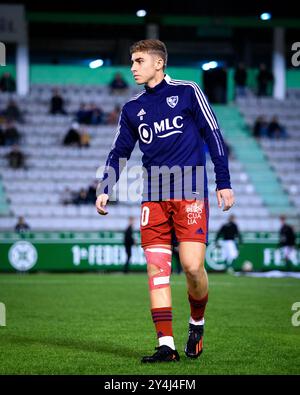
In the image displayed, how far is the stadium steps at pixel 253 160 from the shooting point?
34.8 meters

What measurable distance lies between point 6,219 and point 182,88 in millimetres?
23054

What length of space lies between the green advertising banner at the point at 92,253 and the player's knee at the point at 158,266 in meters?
21.2

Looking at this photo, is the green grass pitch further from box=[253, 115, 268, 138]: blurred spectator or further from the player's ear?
box=[253, 115, 268, 138]: blurred spectator

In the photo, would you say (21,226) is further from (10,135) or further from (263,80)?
(263,80)

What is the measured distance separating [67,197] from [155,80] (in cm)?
2415

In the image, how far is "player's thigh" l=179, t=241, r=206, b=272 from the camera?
8203 mm

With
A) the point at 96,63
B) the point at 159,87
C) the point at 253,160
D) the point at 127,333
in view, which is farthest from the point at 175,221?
the point at 96,63

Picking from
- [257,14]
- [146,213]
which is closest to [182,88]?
[146,213]

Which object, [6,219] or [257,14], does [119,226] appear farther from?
[257,14]

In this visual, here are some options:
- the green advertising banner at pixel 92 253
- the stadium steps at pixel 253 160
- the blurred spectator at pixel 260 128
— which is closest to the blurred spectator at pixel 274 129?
the blurred spectator at pixel 260 128

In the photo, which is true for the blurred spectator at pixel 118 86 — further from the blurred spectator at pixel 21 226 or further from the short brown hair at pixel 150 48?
the short brown hair at pixel 150 48

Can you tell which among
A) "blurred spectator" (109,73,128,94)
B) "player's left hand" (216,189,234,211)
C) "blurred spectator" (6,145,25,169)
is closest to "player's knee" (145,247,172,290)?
"player's left hand" (216,189,234,211)

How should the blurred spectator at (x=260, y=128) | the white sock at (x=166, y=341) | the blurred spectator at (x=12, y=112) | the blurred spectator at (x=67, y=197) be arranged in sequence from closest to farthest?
the white sock at (x=166, y=341) < the blurred spectator at (x=67, y=197) < the blurred spectator at (x=12, y=112) < the blurred spectator at (x=260, y=128)
